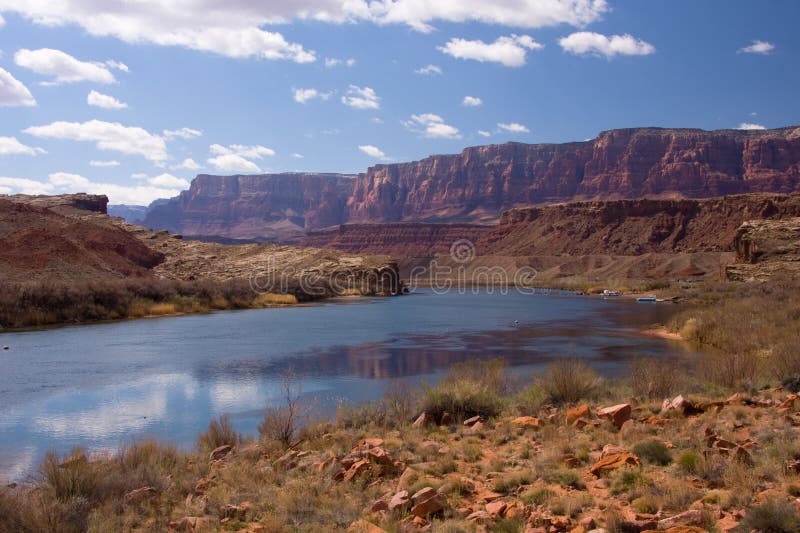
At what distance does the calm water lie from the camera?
13320mm

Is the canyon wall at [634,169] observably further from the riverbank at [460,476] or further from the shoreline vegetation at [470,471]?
the riverbank at [460,476]

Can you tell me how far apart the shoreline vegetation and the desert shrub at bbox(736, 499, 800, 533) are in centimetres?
1

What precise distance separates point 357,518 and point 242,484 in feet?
6.91

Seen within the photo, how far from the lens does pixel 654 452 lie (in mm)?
7617

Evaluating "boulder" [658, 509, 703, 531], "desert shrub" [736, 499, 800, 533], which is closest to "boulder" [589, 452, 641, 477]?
"boulder" [658, 509, 703, 531]

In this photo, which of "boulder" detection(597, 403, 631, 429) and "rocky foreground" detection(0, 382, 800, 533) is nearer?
"rocky foreground" detection(0, 382, 800, 533)

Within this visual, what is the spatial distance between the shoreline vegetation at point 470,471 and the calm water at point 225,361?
3.05m

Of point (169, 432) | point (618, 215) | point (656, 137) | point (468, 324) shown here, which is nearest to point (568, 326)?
point (468, 324)

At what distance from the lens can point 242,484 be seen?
7855 millimetres

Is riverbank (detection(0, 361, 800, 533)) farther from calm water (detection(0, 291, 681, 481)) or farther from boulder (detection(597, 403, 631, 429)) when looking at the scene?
calm water (detection(0, 291, 681, 481))

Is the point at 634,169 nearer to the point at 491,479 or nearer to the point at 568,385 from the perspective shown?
the point at 568,385

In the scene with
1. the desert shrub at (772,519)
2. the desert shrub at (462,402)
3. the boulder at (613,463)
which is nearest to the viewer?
the desert shrub at (772,519)

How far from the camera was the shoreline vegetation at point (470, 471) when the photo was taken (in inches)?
241

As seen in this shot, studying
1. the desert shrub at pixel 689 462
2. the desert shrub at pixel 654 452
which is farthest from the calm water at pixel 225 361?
the desert shrub at pixel 689 462
